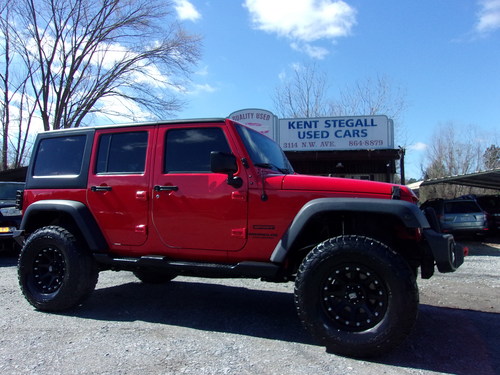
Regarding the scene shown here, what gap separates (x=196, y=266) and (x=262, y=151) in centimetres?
144

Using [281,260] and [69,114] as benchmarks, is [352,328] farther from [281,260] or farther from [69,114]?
[69,114]

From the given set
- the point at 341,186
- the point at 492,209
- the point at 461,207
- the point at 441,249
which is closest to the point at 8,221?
the point at 341,186

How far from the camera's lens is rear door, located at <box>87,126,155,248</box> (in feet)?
14.7

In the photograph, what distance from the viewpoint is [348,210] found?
11.9ft

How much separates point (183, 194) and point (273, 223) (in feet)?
3.34

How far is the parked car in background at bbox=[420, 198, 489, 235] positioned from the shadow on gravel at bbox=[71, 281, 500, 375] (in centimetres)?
936

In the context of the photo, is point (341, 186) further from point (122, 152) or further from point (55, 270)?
point (55, 270)

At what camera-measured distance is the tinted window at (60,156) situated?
4.98 meters

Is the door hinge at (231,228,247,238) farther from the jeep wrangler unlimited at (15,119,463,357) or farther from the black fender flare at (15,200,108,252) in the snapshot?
the black fender flare at (15,200,108,252)

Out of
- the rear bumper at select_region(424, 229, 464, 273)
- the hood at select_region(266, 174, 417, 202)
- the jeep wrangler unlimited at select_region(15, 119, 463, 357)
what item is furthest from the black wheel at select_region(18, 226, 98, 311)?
the rear bumper at select_region(424, 229, 464, 273)

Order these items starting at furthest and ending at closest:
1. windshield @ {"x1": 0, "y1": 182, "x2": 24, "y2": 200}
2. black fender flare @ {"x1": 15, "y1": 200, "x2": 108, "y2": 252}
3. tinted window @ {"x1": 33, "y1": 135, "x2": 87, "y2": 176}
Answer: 1. windshield @ {"x1": 0, "y1": 182, "x2": 24, "y2": 200}
2. tinted window @ {"x1": 33, "y1": 135, "x2": 87, "y2": 176}
3. black fender flare @ {"x1": 15, "y1": 200, "x2": 108, "y2": 252}

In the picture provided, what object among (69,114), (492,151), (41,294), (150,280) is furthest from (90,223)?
(492,151)

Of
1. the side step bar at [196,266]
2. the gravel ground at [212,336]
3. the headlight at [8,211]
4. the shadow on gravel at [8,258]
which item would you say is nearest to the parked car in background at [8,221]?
the headlight at [8,211]

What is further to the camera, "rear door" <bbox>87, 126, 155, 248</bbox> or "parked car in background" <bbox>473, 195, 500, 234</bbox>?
"parked car in background" <bbox>473, 195, 500, 234</bbox>
